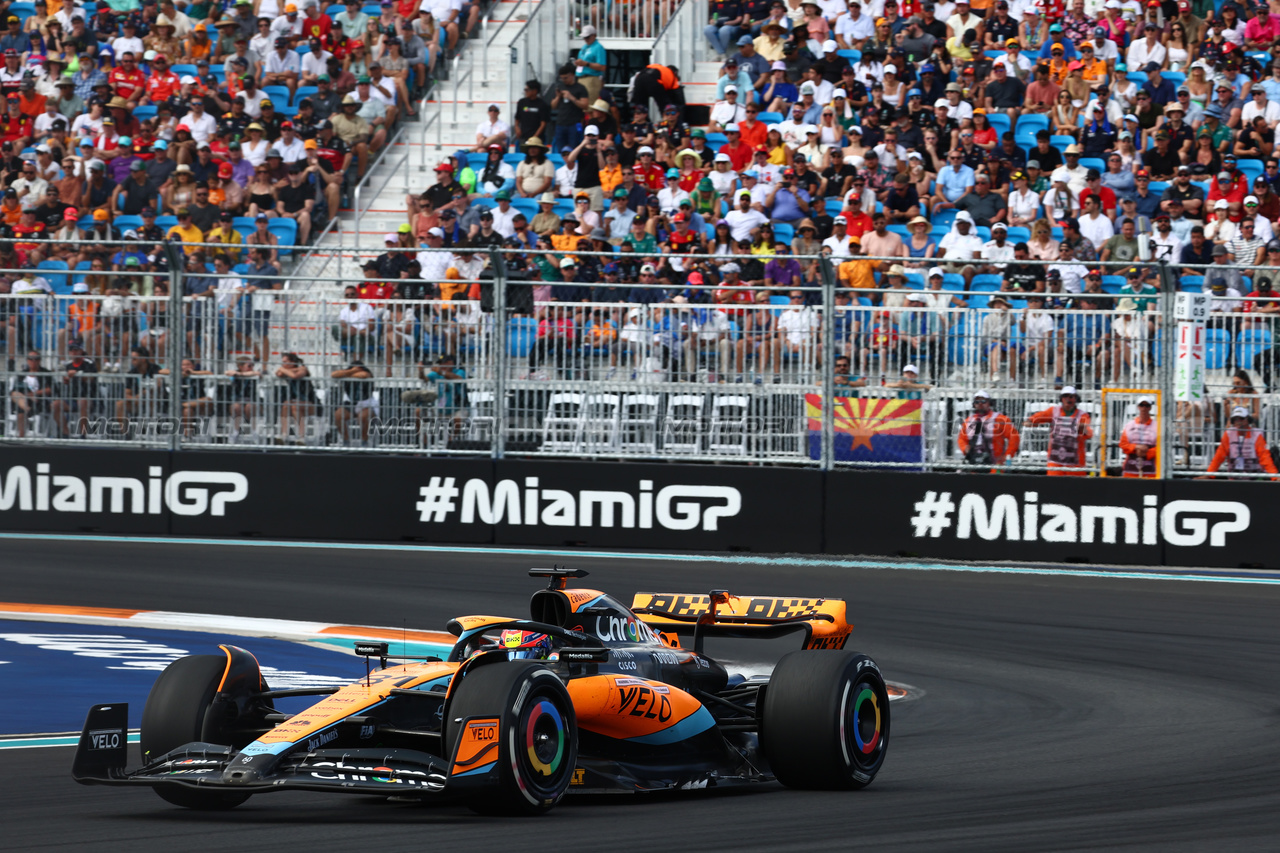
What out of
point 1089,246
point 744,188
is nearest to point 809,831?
point 1089,246

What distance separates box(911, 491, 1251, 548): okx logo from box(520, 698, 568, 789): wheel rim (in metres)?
10.2

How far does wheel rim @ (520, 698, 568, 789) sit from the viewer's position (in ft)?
20.6

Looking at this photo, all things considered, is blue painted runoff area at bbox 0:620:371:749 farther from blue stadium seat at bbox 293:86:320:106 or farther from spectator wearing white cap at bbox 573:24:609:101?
blue stadium seat at bbox 293:86:320:106

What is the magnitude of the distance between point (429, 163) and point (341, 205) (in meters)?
1.34

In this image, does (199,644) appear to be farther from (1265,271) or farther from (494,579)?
(1265,271)

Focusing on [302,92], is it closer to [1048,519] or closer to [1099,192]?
[1099,192]

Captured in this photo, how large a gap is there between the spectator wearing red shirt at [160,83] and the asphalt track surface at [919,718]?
9869mm

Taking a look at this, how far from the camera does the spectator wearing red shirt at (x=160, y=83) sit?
2477 centimetres

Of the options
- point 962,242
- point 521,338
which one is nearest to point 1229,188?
point 962,242

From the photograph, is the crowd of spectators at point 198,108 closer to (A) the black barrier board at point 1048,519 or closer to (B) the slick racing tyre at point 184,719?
(A) the black barrier board at point 1048,519

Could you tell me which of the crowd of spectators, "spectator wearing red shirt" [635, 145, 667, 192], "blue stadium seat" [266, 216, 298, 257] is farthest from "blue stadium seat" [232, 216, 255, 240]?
"spectator wearing red shirt" [635, 145, 667, 192]

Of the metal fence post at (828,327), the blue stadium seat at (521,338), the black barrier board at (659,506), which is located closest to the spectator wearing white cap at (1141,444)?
the metal fence post at (828,327)

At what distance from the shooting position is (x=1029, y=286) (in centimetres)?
1596

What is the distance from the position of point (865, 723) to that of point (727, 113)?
15507 mm
